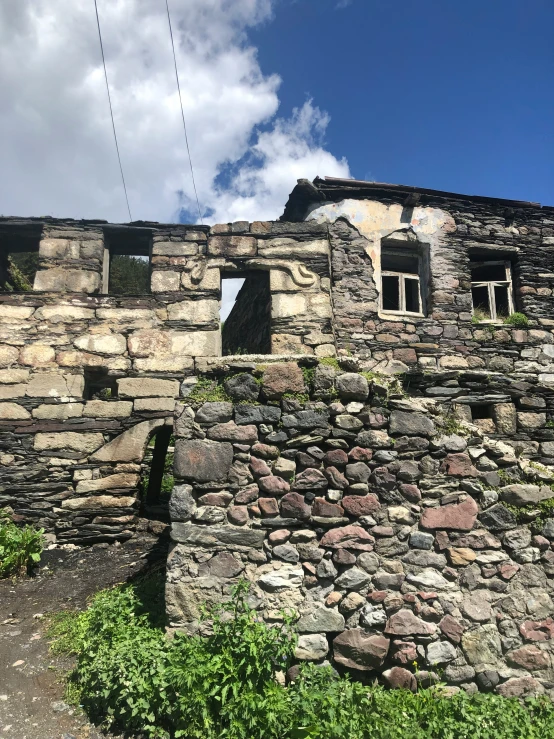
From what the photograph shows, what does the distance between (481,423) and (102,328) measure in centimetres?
502

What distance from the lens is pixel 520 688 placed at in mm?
3260

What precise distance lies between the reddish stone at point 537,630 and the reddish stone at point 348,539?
1152mm

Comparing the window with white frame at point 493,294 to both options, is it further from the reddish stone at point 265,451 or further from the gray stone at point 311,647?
the gray stone at point 311,647

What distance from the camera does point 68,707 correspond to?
306 cm

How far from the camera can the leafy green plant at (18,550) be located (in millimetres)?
4996

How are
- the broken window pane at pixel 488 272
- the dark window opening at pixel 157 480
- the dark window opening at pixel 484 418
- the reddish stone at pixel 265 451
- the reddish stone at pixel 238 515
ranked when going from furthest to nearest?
1. the broken window pane at pixel 488 272
2. the dark window opening at pixel 157 480
3. the dark window opening at pixel 484 418
4. the reddish stone at pixel 265 451
5. the reddish stone at pixel 238 515

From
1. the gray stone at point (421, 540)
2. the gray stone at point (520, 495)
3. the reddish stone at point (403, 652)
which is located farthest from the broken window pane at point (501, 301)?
the reddish stone at point (403, 652)

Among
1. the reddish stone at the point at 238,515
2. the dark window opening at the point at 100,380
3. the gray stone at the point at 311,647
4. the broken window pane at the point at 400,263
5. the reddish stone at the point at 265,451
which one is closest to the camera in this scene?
the gray stone at the point at 311,647

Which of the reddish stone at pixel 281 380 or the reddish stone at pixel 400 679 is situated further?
the reddish stone at pixel 281 380

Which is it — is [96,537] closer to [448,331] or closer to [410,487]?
[410,487]

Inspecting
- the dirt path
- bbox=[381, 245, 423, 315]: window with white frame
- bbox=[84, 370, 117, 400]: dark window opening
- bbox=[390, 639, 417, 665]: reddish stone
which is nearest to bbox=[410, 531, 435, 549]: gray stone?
bbox=[390, 639, 417, 665]: reddish stone

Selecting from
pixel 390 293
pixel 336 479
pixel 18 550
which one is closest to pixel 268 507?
pixel 336 479

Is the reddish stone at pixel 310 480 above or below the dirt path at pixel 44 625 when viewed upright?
above

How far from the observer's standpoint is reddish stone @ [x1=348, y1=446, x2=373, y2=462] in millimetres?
3502
